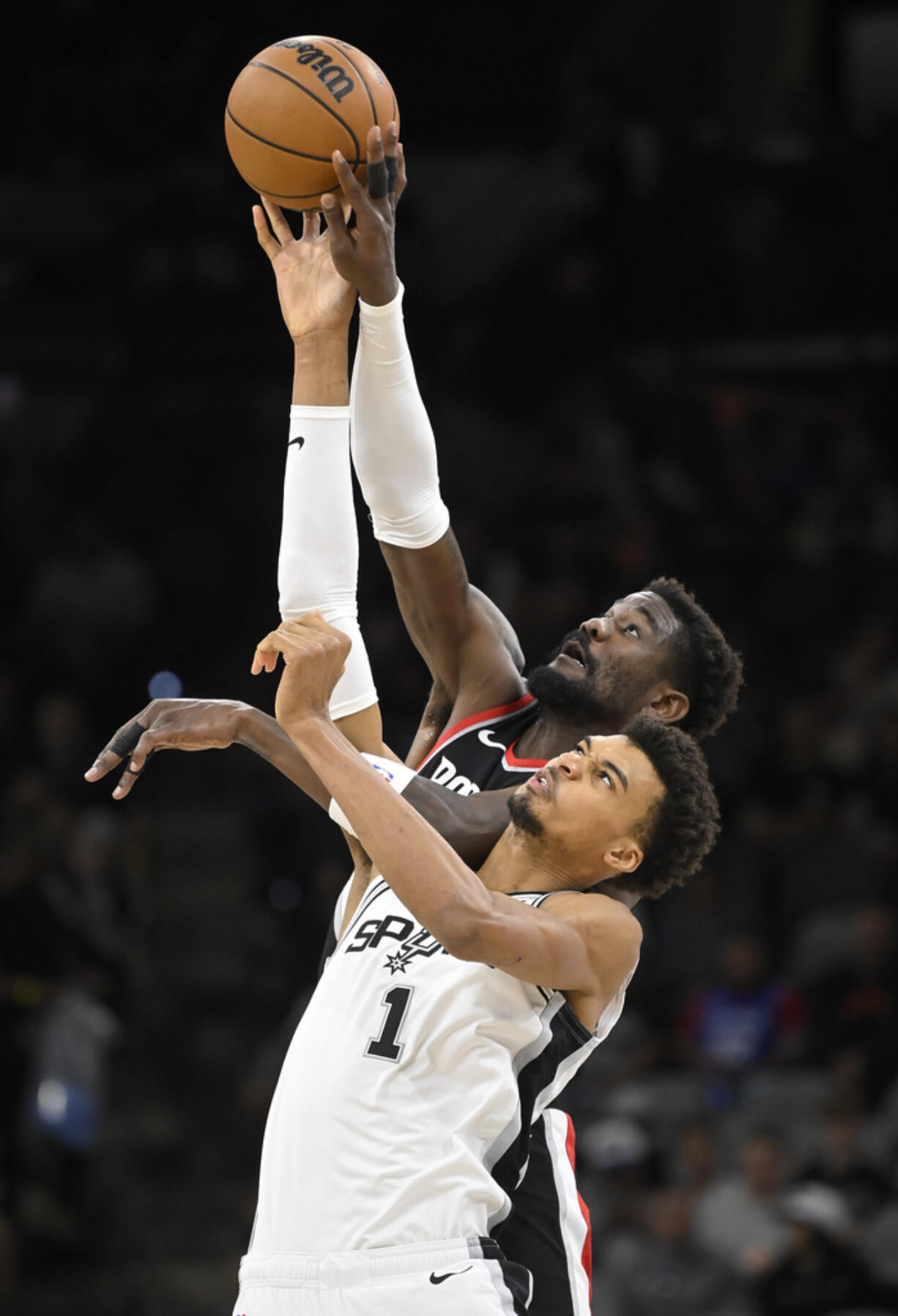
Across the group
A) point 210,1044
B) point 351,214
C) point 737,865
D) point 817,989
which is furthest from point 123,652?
point 351,214

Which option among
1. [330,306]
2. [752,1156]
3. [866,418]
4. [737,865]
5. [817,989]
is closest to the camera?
[330,306]

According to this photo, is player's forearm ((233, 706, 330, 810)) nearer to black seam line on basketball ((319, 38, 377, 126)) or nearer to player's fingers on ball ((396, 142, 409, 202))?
player's fingers on ball ((396, 142, 409, 202))

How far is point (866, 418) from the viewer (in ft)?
39.5

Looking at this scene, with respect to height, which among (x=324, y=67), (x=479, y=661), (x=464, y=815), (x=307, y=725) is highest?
(x=324, y=67)

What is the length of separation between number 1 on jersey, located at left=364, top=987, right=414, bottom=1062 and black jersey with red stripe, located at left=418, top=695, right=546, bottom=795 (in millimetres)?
617


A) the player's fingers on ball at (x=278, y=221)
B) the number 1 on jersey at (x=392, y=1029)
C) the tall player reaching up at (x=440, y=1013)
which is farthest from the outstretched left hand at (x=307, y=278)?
the number 1 on jersey at (x=392, y=1029)

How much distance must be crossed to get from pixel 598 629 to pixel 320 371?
3.04 feet

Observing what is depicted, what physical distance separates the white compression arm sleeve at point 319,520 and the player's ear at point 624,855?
613 millimetres

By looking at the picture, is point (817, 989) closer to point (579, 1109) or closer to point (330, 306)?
point (579, 1109)

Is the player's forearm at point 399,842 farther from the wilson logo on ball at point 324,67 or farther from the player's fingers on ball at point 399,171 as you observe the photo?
the wilson logo on ball at point 324,67

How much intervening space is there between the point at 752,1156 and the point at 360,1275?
4.89 m

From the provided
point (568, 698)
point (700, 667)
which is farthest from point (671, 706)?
point (568, 698)

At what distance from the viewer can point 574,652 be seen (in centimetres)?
451

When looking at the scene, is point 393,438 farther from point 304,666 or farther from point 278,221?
point 304,666
